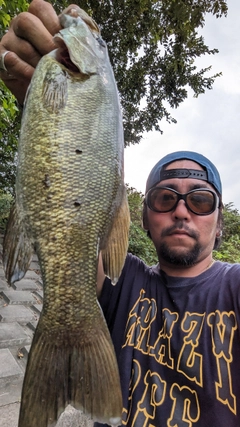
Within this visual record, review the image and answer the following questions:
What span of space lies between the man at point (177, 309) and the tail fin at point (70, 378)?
492 mm

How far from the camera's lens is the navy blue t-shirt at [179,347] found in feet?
4.46

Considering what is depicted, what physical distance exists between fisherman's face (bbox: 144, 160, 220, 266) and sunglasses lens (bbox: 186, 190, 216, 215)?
3 cm

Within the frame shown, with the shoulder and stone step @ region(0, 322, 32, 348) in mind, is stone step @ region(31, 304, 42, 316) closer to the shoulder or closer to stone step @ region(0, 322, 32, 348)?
stone step @ region(0, 322, 32, 348)

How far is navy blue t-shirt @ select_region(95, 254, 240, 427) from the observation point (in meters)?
1.36

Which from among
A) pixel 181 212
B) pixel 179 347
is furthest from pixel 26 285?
pixel 179 347

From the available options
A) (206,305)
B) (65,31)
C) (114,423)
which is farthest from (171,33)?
(114,423)

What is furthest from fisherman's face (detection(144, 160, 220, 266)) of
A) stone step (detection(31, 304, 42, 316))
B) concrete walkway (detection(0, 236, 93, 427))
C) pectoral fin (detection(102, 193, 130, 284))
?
stone step (detection(31, 304, 42, 316))

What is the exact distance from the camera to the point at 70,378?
3.52ft

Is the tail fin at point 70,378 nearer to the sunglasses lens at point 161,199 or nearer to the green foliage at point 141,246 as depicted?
the sunglasses lens at point 161,199

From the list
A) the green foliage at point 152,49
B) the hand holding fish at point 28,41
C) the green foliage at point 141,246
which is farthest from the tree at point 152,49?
the hand holding fish at point 28,41

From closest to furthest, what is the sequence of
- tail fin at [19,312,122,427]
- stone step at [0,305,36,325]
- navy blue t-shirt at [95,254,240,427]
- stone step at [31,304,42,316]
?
tail fin at [19,312,122,427] → navy blue t-shirt at [95,254,240,427] → stone step at [0,305,36,325] → stone step at [31,304,42,316]

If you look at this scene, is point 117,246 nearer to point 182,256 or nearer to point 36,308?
point 182,256

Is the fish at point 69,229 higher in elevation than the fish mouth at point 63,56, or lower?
lower

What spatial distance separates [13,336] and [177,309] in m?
2.26
